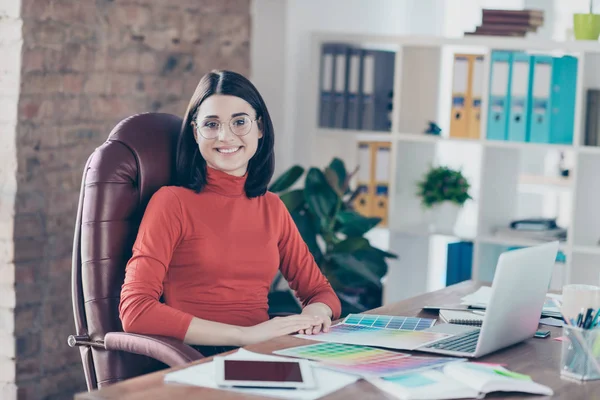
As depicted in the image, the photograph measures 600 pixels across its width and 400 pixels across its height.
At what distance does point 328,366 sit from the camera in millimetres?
1747

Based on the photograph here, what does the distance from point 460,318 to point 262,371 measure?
0.70 metres

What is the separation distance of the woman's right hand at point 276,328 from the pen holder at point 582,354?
1.87 feet

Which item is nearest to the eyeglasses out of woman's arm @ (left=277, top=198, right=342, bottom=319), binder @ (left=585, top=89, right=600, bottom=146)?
woman's arm @ (left=277, top=198, right=342, bottom=319)

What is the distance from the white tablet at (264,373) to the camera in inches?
63.5

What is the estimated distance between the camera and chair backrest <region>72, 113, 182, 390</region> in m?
2.33

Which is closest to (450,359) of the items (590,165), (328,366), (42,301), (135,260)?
(328,366)

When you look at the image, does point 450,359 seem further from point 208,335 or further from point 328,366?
point 208,335

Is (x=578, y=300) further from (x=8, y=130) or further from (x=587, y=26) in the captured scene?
(x=587, y=26)

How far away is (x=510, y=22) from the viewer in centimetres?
380

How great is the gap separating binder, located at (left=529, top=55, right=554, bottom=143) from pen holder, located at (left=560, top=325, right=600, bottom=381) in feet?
6.77

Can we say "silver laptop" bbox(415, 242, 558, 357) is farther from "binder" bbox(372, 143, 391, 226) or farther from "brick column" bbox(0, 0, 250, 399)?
"binder" bbox(372, 143, 391, 226)

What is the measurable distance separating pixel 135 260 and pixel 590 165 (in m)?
2.14

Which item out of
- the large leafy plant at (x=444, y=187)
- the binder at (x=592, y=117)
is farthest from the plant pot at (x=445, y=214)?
the binder at (x=592, y=117)

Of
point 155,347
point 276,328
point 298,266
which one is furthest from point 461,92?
point 155,347
